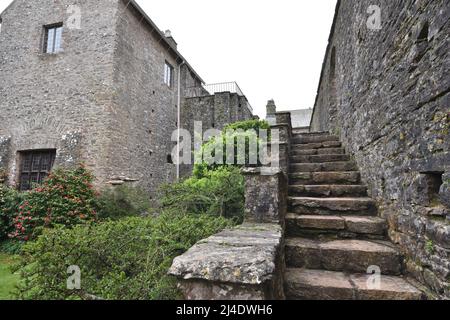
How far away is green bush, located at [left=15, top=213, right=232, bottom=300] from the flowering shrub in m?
4.47

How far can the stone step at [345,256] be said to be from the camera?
91.0 inches

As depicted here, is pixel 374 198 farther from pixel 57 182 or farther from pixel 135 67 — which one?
pixel 135 67

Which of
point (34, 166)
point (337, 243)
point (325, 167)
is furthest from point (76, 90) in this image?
point (337, 243)

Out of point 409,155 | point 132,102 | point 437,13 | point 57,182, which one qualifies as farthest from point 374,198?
point 132,102

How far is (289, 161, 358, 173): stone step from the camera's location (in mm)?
4215

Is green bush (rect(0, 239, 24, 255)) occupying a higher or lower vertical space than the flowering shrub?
lower

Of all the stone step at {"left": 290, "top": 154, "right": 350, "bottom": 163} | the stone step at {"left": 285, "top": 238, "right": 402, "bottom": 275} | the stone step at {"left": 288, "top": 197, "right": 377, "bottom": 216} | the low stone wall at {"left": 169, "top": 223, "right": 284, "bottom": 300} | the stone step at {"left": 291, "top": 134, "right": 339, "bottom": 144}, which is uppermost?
the stone step at {"left": 291, "top": 134, "right": 339, "bottom": 144}

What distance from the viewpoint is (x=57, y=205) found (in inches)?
245

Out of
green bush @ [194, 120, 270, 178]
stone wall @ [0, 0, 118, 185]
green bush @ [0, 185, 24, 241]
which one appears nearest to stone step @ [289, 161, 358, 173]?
green bush @ [194, 120, 270, 178]

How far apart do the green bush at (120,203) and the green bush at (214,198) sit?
11.0ft

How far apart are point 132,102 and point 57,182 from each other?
3942mm

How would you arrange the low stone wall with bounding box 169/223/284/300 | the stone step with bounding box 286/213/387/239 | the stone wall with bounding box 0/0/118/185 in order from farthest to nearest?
1. the stone wall with bounding box 0/0/118/185
2. the stone step with bounding box 286/213/387/239
3. the low stone wall with bounding box 169/223/284/300

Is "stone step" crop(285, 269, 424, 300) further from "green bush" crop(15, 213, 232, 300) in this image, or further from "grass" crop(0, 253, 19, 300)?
"grass" crop(0, 253, 19, 300)

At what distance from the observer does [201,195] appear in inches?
151
